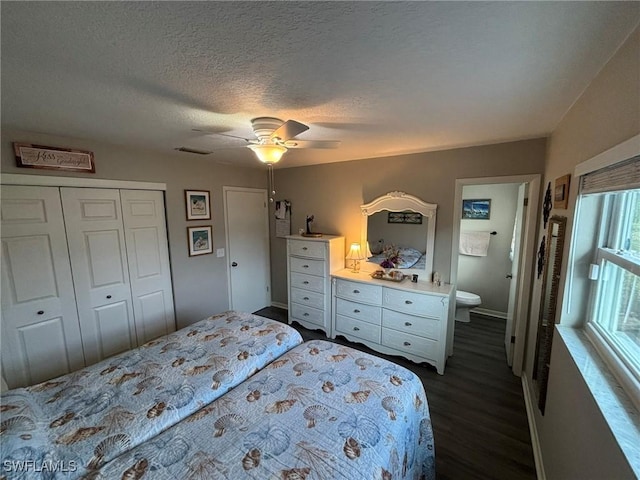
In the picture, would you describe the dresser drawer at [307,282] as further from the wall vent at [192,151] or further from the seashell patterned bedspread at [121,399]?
the wall vent at [192,151]

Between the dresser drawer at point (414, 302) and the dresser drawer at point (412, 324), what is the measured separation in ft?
0.20

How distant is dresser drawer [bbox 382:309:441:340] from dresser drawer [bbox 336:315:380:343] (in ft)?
0.56

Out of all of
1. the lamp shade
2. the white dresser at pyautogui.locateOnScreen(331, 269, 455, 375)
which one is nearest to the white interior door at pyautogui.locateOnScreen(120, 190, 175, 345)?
the white dresser at pyautogui.locateOnScreen(331, 269, 455, 375)

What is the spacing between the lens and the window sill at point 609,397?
0.78m

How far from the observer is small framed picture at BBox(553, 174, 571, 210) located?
155cm

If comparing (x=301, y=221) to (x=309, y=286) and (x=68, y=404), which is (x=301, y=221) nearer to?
(x=309, y=286)

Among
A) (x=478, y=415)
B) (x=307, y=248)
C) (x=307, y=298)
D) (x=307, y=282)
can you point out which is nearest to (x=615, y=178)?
(x=478, y=415)

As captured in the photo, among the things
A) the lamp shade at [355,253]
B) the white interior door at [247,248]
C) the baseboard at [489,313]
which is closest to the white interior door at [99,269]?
the white interior door at [247,248]

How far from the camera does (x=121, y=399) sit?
1.42 m

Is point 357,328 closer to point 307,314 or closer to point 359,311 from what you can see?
point 359,311

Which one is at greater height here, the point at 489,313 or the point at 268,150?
the point at 268,150

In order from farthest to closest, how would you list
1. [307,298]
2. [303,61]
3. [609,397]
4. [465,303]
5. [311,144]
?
1. [465,303]
2. [307,298]
3. [311,144]
4. [303,61]
5. [609,397]

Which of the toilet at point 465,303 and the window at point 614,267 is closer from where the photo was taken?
the window at point 614,267

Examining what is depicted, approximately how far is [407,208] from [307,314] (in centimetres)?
193
